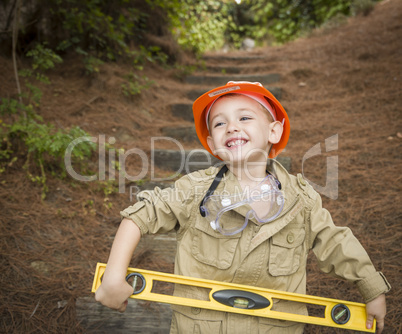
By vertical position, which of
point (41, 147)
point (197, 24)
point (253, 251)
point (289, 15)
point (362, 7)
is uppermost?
point (289, 15)

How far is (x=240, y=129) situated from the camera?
5.07ft

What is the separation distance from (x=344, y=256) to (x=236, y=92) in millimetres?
923

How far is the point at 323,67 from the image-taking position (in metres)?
6.58

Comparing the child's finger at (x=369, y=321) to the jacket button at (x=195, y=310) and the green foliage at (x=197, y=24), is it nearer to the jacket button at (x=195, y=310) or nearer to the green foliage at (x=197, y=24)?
the jacket button at (x=195, y=310)

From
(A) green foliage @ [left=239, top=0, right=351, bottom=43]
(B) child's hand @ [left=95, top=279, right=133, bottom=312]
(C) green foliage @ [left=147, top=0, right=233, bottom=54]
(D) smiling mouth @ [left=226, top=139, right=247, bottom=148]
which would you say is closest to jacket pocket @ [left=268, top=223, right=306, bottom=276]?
(D) smiling mouth @ [left=226, top=139, right=247, bottom=148]

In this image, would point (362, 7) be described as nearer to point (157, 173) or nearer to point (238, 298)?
point (157, 173)

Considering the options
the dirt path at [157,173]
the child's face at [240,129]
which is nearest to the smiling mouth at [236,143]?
the child's face at [240,129]

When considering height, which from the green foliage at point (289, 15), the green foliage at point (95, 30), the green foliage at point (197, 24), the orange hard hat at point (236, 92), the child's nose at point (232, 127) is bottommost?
the child's nose at point (232, 127)

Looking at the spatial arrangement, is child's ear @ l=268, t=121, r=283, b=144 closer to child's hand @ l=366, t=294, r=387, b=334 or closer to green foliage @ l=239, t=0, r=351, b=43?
child's hand @ l=366, t=294, r=387, b=334

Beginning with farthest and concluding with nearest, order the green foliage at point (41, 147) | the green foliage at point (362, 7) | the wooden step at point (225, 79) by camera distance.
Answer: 1. the green foliage at point (362, 7)
2. the wooden step at point (225, 79)
3. the green foliage at point (41, 147)

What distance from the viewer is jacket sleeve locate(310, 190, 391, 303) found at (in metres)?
1.36

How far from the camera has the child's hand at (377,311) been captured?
1357mm

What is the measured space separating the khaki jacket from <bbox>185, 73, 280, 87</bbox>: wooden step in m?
5.28

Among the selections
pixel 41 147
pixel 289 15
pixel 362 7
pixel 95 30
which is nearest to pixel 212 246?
pixel 41 147
